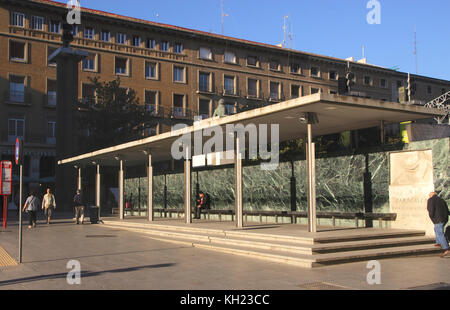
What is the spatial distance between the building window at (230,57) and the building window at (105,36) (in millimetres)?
13406

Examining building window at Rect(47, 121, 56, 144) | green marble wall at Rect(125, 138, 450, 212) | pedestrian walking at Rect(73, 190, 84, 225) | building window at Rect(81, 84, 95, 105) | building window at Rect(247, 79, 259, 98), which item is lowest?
pedestrian walking at Rect(73, 190, 84, 225)

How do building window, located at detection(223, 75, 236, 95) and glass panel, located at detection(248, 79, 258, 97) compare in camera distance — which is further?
glass panel, located at detection(248, 79, 258, 97)

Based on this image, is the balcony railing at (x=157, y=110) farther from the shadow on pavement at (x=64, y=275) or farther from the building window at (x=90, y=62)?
the shadow on pavement at (x=64, y=275)

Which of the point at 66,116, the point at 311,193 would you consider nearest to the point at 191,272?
the point at 311,193

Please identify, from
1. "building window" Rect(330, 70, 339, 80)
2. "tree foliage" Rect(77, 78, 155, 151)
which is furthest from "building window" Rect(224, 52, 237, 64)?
"tree foliage" Rect(77, 78, 155, 151)

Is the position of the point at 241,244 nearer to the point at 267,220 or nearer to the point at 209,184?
the point at 267,220

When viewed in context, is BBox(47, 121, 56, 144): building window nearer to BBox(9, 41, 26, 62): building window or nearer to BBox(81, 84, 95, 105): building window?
BBox(81, 84, 95, 105): building window

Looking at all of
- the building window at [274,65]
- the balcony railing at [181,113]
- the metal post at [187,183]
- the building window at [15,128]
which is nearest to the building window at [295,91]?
the building window at [274,65]

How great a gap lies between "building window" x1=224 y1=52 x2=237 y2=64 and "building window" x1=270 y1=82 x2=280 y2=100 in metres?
5.87

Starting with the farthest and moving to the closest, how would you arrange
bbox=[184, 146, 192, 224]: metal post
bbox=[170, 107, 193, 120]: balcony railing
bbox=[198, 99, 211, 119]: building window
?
bbox=[198, 99, 211, 119]: building window → bbox=[170, 107, 193, 120]: balcony railing → bbox=[184, 146, 192, 224]: metal post

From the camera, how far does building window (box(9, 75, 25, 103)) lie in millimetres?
42844

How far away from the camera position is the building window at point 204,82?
52844 millimetres

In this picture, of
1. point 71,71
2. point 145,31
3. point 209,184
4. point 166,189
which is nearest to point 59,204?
point 71,71

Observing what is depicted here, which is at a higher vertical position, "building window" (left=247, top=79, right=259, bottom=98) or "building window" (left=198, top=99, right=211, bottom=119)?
"building window" (left=247, top=79, right=259, bottom=98)
